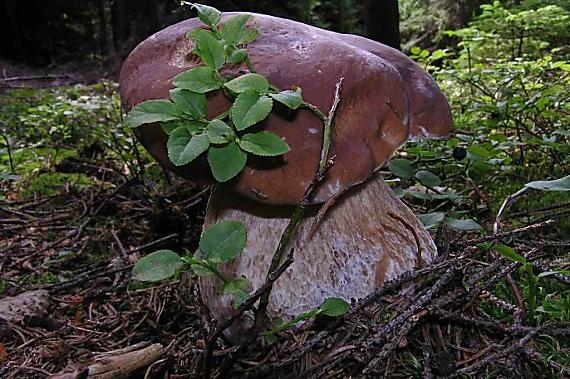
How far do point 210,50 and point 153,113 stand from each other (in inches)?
7.2

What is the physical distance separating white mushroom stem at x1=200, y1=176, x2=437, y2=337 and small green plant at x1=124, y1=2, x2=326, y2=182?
12.8 inches

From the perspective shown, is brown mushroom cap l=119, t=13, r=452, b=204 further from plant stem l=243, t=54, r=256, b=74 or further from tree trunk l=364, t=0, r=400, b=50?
tree trunk l=364, t=0, r=400, b=50

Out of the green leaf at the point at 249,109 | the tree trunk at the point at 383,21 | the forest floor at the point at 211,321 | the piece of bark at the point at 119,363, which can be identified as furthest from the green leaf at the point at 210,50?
the tree trunk at the point at 383,21

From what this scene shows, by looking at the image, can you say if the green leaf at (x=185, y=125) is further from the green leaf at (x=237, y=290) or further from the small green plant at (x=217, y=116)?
the green leaf at (x=237, y=290)

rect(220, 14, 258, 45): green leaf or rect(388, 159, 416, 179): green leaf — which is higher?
rect(220, 14, 258, 45): green leaf

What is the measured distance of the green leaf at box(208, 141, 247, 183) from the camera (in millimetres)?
1029

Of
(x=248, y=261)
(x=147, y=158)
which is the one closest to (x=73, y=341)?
(x=248, y=261)

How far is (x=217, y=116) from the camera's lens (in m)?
1.14

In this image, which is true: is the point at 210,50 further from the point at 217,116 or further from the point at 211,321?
the point at 211,321

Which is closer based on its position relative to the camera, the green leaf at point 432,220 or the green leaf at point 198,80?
the green leaf at point 198,80

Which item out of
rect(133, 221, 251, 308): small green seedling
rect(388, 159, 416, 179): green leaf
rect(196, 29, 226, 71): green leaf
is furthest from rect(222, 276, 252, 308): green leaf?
rect(388, 159, 416, 179): green leaf

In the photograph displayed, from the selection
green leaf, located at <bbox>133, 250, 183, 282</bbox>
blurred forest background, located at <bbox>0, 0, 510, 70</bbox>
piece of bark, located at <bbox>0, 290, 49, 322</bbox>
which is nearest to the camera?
green leaf, located at <bbox>133, 250, 183, 282</bbox>

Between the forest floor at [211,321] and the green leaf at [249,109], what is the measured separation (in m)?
0.42

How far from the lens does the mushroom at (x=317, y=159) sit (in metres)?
1.13
